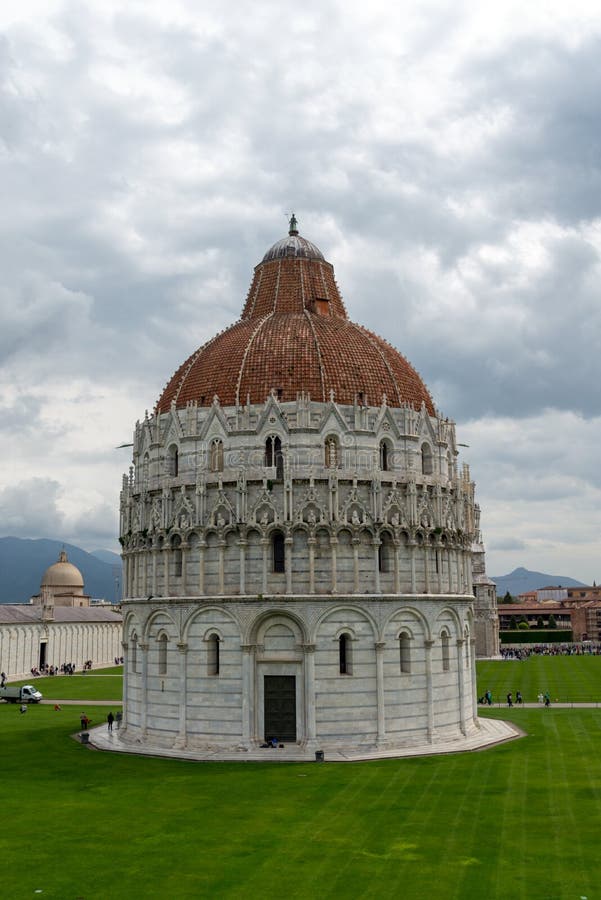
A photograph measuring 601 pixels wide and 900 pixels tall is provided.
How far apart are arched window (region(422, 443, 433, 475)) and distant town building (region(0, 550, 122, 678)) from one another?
68.1 metres

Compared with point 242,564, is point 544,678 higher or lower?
lower

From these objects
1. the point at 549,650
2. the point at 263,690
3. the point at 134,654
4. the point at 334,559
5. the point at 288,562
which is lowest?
the point at 549,650

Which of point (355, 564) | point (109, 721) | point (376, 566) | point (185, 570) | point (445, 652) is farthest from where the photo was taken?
point (109, 721)

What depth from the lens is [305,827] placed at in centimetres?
3173

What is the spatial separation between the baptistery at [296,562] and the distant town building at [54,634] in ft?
187

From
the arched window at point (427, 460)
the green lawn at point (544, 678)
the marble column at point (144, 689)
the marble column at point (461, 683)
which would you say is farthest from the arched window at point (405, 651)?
the green lawn at point (544, 678)

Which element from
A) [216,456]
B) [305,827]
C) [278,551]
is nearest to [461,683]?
[278,551]

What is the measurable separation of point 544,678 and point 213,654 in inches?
2113

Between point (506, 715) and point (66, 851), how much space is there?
4008cm

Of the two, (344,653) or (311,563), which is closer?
(311,563)

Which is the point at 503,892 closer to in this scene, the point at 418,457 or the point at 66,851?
the point at 66,851

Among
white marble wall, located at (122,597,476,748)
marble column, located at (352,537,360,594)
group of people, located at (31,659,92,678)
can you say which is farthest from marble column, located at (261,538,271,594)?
group of people, located at (31,659,92,678)

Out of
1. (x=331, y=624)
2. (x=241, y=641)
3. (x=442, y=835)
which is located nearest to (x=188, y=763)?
(x=241, y=641)

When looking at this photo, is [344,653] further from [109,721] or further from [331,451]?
[109,721]
